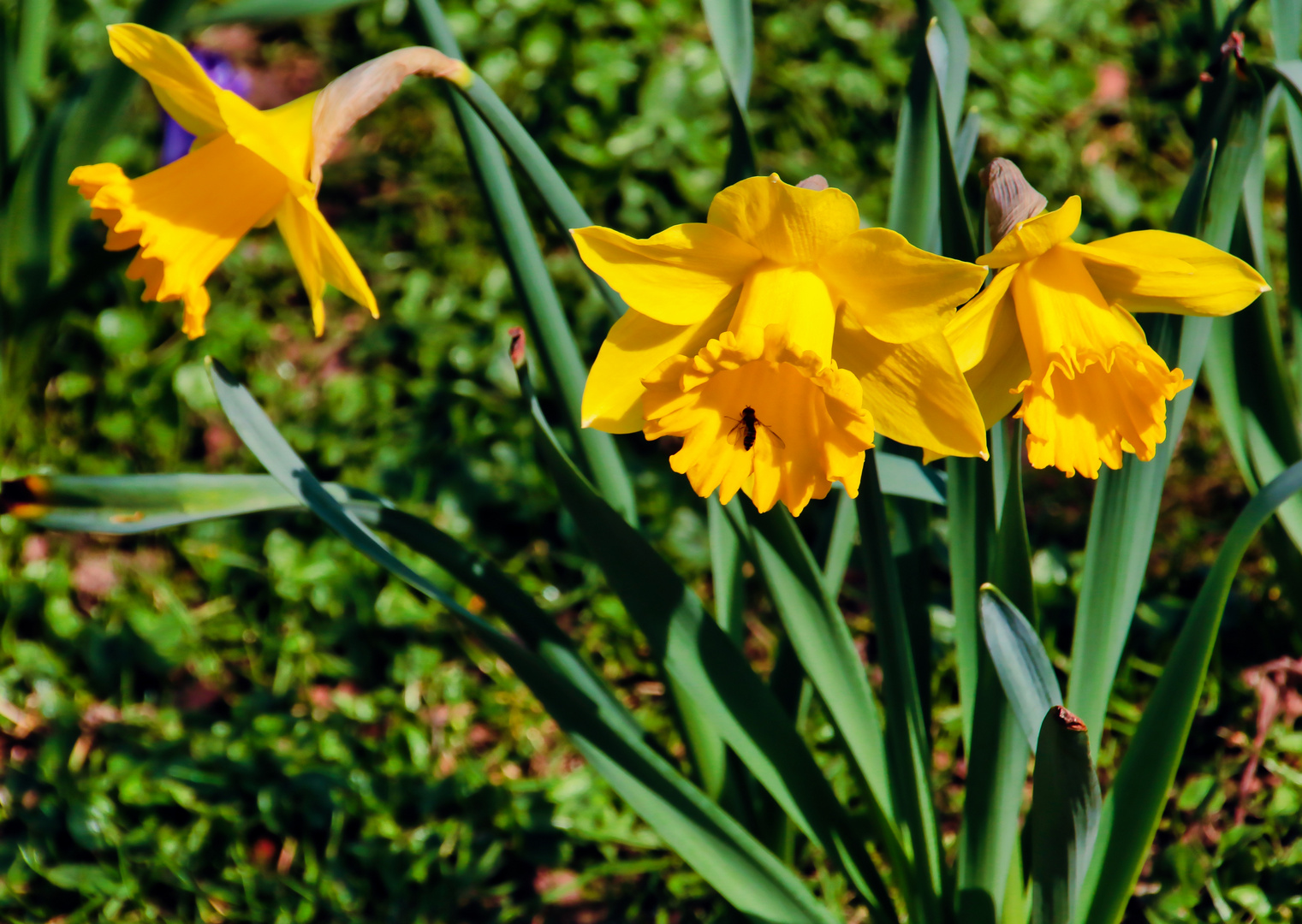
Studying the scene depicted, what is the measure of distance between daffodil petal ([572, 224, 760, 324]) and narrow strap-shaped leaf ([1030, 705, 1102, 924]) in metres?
0.47

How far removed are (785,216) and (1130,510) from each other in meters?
0.61

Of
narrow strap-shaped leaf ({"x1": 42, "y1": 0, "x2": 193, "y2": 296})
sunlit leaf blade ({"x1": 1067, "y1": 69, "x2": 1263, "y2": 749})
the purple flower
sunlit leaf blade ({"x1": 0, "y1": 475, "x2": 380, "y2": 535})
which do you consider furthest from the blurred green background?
sunlit leaf blade ({"x1": 0, "y1": 475, "x2": 380, "y2": 535})

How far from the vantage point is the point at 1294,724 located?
167 centimetres

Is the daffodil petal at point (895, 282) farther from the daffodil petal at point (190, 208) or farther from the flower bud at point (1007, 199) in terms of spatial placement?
the daffodil petal at point (190, 208)

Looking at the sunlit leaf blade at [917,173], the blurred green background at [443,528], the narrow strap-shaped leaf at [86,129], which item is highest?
the sunlit leaf blade at [917,173]

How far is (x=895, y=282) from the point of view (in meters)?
0.86

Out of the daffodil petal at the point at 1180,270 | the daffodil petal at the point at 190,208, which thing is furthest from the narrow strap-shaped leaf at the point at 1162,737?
the daffodil petal at the point at 190,208

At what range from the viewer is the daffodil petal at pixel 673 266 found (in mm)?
864

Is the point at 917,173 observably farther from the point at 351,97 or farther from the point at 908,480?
the point at 351,97

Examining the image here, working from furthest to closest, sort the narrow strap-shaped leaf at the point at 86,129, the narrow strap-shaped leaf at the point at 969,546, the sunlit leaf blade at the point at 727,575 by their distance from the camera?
the narrow strap-shaped leaf at the point at 86,129 < the sunlit leaf blade at the point at 727,575 < the narrow strap-shaped leaf at the point at 969,546

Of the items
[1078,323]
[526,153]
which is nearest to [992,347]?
[1078,323]

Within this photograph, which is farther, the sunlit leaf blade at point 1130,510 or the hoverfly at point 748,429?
the sunlit leaf blade at point 1130,510

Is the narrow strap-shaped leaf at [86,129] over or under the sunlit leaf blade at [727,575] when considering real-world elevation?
over

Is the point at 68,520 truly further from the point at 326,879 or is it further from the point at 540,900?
the point at 540,900
